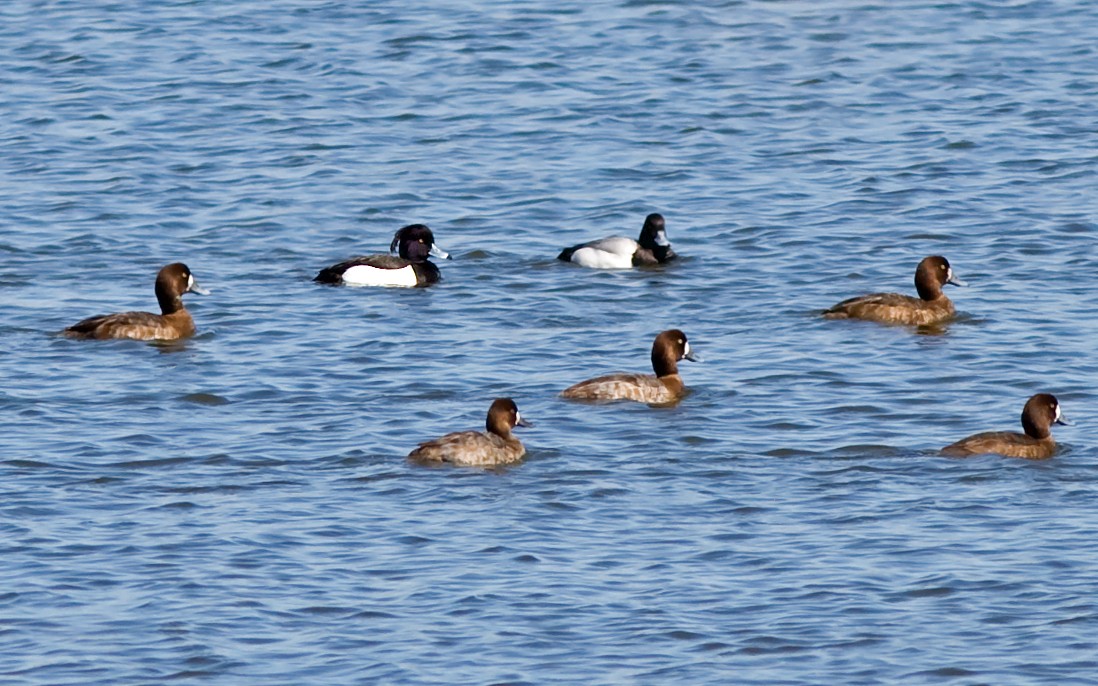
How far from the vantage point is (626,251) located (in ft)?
65.9

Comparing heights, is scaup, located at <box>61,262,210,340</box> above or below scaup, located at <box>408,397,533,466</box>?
above

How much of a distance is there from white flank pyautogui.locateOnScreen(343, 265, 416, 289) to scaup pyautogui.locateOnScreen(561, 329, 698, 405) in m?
4.02

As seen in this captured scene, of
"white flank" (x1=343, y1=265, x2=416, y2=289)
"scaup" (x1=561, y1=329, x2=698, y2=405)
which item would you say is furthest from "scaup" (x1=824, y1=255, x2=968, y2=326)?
"white flank" (x1=343, y1=265, x2=416, y2=289)

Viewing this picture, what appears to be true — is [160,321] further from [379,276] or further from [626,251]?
[626,251]

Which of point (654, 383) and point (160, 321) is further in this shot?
point (160, 321)

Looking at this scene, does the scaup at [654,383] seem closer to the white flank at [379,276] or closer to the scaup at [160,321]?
the scaup at [160,321]

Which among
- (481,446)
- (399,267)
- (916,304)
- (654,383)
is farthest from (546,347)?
(481,446)

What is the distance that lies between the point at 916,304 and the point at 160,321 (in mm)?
6185

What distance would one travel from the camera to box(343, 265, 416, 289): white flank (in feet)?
64.4

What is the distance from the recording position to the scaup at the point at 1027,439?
1369cm

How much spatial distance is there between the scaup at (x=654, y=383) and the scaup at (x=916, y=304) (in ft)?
6.92

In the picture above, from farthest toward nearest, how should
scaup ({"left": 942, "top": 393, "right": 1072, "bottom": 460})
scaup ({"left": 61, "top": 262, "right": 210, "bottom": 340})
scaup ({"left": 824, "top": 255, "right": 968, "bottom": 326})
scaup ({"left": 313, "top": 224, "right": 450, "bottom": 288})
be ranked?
scaup ({"left": 313, "top": 224, "right": 450, "bottom": 288}), scaup ({"left": 824, "top": 255, "right": 968, "bottom": 326}), scaup ({"left": 61, "top": 262, "right": 210, "bottom": 340}), scaup ({"left": 942, "top": 393, "right": 1072, "bottom": 460})

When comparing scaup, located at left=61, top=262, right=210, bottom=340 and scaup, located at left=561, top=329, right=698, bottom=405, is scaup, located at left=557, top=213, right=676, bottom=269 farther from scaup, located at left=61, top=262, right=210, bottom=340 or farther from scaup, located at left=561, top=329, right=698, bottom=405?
scaup, located at left=561, top=329, right=698, bottom=405

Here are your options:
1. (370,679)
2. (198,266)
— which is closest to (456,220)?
(198,266)
